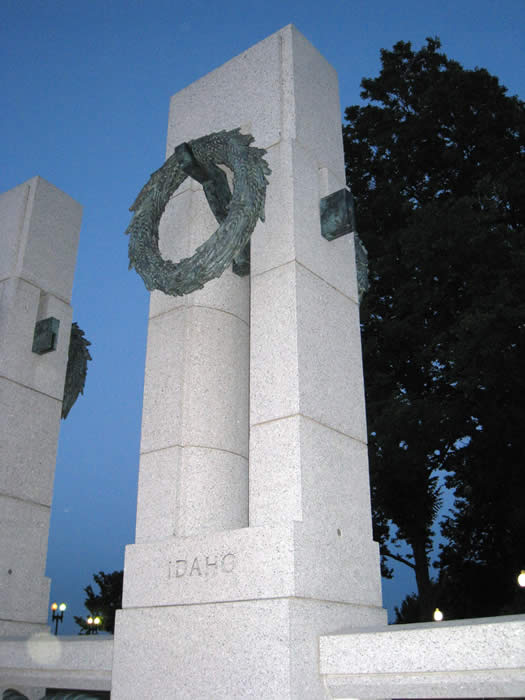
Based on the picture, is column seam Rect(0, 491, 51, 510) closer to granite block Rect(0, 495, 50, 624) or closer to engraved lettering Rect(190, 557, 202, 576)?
granite block Rect(0, 495, 50, 624)

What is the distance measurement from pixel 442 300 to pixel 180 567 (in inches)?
695

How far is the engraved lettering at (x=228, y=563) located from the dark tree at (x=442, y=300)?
12.8 metres

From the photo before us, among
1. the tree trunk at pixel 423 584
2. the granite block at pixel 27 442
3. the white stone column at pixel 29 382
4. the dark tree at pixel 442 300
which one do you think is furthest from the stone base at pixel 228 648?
the tree trunk at pixel 423 584

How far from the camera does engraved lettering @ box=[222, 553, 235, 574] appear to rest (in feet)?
15.1

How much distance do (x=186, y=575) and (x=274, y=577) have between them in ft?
2.60

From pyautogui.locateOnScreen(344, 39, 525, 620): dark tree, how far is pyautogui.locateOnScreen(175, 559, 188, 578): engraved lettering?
1267 centimetres

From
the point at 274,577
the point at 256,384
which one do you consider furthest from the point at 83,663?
the point at 256,384

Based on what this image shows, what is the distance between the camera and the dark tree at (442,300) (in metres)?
17.6

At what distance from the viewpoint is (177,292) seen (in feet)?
18.3

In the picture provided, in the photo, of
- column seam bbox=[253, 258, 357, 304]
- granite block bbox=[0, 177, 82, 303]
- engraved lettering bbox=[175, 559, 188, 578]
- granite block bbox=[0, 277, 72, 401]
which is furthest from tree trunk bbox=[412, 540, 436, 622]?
engraved lettering bbox=[175, 559, 188, 578]

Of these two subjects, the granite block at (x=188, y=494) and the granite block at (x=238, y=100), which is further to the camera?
the granite block at (x=238, y=100)

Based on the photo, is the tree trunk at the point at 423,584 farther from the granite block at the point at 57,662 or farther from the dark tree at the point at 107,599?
the dark tree at the point at 107,599

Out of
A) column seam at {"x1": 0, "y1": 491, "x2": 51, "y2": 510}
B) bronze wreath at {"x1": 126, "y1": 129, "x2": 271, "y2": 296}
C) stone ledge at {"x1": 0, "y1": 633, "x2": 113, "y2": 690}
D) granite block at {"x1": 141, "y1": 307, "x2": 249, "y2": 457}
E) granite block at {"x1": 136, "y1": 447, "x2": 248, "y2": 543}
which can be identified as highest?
bronze wreath at {"x1": 126, "y1": 129, "x2": 271, "y2": 296}

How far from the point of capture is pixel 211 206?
242 inches
